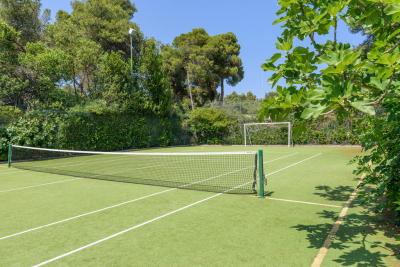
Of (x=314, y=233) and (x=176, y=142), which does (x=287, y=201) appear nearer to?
(x=314, y=233)

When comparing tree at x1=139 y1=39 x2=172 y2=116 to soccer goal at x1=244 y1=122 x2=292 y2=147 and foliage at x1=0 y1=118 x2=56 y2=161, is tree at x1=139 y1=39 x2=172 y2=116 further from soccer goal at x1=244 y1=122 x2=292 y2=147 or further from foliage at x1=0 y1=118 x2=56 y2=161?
foliage at x1=0 y1=118 x2=56 y2=161

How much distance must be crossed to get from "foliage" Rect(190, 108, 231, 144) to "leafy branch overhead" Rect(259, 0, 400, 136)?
23610 mm

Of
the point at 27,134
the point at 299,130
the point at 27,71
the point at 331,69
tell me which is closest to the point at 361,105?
the point at 331,69

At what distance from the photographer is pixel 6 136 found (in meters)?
13.7

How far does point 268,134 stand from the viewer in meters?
24.2

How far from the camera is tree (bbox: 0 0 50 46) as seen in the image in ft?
70.3

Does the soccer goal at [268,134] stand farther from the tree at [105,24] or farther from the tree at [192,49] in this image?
the tree at [105,24]

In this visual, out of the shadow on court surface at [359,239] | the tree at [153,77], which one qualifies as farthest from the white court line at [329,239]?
the tree at [153,77]

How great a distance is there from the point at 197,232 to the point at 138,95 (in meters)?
19.0

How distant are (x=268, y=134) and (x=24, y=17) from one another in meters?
24.5

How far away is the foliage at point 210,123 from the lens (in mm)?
26625

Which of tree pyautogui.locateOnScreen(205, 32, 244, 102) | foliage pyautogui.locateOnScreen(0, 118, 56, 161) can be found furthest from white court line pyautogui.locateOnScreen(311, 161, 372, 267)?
tree pyautogui.locateOnScreen(205, 32, 244, 102)

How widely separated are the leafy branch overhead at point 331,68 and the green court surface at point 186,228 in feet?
6.33

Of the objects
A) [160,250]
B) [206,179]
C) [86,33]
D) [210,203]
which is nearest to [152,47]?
[86,33]
